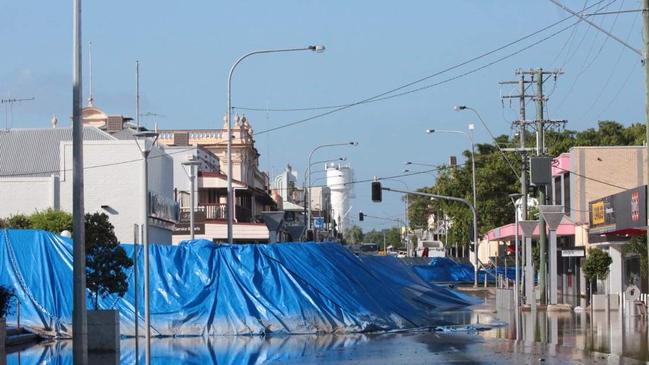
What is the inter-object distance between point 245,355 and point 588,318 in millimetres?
17096

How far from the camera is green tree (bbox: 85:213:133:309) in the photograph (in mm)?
26312

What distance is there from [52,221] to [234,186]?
33.2 m

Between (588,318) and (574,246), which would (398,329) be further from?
(574,246)

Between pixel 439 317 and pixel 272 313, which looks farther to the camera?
pixel 439 317

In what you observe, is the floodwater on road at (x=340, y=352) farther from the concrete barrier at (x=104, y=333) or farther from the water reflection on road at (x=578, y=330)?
the water reflection on road at (x=578, y=330)

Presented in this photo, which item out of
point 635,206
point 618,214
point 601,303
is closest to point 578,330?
point 635,206

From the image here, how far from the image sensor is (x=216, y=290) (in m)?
33.2

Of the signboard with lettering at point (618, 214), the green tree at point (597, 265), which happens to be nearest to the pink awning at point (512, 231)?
the green tree at point (597, 265)

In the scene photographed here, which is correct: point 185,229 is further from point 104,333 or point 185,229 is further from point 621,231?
point 104,333

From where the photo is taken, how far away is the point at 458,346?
27938mm

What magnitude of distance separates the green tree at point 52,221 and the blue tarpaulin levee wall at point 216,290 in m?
11.0

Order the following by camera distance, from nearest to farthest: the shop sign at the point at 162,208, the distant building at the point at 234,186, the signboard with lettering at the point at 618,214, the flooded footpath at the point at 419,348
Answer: the flooded footpath at the point at 419,348 < the signboard with lettering at the point at 618,214 < the shop sign at the point at 162,208 < the distant building at the point at 234,186

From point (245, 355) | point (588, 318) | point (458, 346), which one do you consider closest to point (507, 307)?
point (588, 318)

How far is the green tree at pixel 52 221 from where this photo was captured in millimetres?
44062
